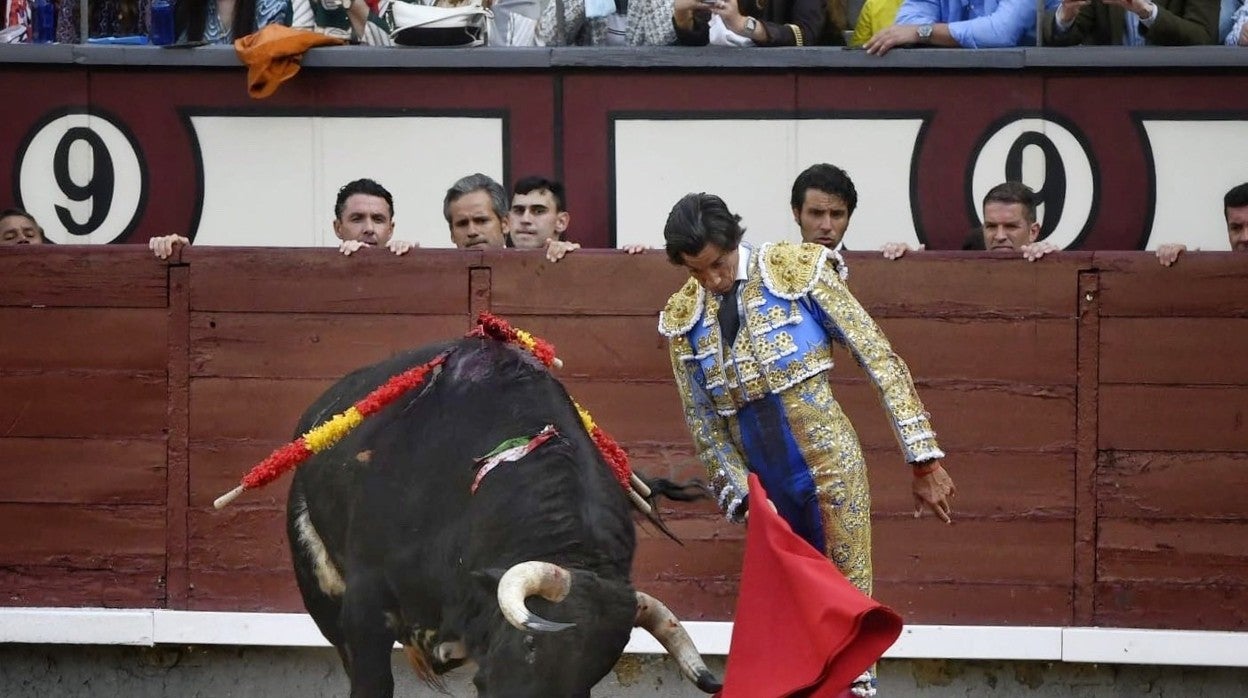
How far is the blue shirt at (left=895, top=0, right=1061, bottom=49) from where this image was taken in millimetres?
6594

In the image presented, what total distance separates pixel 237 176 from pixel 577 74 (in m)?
1.14

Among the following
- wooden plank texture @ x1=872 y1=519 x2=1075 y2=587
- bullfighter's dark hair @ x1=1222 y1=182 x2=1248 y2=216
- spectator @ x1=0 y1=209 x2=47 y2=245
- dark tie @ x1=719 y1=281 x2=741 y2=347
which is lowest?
wooden plank texture @ x1=872 y1=519 x2=1075 y2=587

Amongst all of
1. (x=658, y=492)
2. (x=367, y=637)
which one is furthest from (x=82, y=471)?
(x=658, y=492)

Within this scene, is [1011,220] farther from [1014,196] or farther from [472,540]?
[472,540]

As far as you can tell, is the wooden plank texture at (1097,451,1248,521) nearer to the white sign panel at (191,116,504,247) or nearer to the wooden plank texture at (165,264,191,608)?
the white sign panel at (191,116,504,247)

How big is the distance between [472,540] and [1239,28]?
3.45 meters

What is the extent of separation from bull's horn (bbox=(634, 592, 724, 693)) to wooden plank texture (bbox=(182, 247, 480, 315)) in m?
2.34

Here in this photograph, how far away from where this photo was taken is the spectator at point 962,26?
21.6 feet

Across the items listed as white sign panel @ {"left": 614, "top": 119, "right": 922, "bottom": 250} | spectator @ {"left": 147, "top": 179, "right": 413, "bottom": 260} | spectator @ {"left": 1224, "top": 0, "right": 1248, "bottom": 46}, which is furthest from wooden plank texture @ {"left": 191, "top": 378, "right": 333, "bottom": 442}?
spectator @ {"left": 1224, "top": 0, "right": 1248, "bottom": 46}

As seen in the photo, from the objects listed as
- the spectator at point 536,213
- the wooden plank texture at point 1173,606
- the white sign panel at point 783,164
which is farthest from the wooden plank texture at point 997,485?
the spectator at point 536,213

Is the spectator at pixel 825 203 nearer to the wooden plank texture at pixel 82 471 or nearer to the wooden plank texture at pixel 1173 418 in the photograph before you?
the wooden plank texture at pixel 1173 418

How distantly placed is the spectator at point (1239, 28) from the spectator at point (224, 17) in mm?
2941

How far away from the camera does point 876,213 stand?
6.75 meters

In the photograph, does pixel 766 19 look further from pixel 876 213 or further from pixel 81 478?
pixel 81 478
